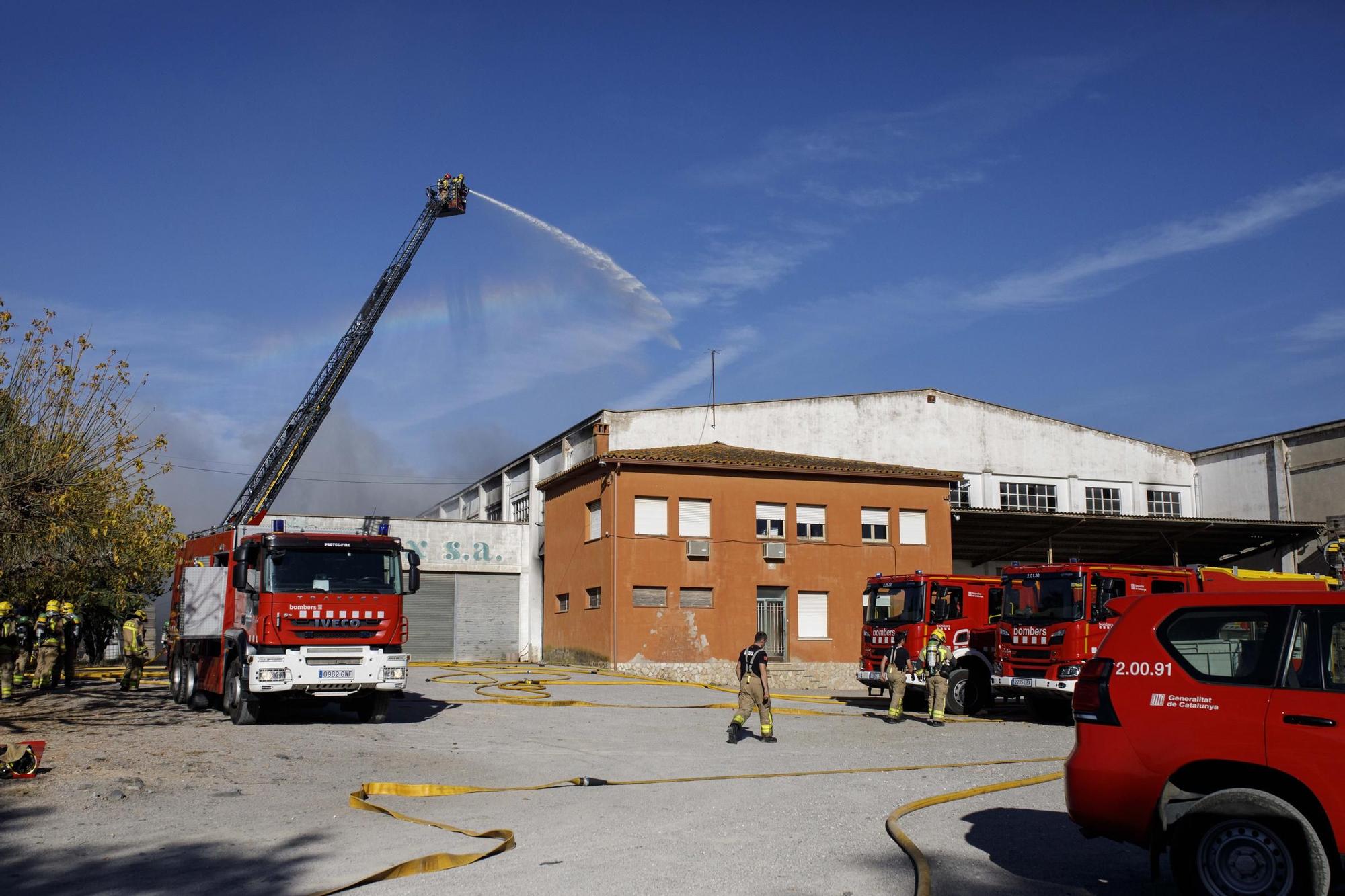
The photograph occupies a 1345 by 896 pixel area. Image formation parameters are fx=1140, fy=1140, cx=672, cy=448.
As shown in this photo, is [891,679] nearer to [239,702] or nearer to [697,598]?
[239,702]

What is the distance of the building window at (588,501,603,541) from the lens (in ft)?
107

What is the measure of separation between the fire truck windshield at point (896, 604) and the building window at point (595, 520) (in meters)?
11.2

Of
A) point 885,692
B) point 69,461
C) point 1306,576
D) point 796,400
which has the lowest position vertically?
point 885,692

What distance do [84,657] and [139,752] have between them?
3236cm

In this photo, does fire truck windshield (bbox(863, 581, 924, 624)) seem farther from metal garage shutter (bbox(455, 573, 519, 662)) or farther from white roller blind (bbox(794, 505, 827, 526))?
metal garage shutter (bbox(455, 573, 519, 662))

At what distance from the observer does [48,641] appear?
20.5 meters

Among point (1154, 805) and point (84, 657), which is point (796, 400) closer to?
point (84, 657)

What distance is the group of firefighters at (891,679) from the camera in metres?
15.2

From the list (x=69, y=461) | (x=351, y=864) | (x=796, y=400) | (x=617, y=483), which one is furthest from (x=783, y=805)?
(x=796, y=400)

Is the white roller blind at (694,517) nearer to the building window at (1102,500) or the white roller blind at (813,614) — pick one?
the white roller blind at (813,614)

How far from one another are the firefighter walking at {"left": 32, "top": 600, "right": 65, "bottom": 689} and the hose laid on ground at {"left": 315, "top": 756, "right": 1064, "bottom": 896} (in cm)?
1269

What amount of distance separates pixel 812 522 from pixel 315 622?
19.9m

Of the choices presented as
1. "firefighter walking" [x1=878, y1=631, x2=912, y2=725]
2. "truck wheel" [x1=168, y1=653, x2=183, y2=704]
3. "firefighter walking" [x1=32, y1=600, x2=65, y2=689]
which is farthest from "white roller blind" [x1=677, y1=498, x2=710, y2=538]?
"firefighter walking" [x1=32, y1=600, x2=65, y2=689]

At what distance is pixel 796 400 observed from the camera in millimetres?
38469
